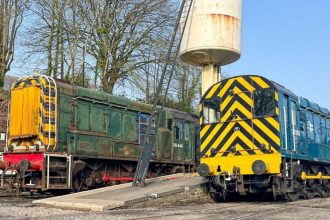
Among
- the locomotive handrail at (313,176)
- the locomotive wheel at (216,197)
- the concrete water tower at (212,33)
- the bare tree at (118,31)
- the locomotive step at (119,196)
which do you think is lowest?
the locomotive wheel at (216,197)

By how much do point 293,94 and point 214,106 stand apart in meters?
2.21

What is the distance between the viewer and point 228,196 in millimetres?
12430

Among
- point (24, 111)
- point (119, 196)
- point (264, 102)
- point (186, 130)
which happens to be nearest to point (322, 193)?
point (264, 102)

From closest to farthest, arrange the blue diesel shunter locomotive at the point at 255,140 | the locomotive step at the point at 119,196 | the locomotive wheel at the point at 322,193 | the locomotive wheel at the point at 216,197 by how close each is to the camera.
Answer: the locomotive step at the point at 119,196, the blue diesel shunter locomotive at the point at 255,140, the locomotive wheel at the point at 216,197, the locomotive wheel at the point at 322,193

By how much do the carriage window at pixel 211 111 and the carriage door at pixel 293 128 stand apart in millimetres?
1891

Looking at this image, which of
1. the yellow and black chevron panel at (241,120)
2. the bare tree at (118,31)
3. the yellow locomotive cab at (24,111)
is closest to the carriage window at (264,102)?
the yellow and black chevron panel at (241,120)

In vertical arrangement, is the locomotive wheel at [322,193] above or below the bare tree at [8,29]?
below

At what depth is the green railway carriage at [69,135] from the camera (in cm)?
1247

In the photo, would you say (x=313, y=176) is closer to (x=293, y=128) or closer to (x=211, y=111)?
(x=293, y=128)

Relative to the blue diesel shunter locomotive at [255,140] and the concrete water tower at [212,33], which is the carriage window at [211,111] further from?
the concrete water tower at [212,33]

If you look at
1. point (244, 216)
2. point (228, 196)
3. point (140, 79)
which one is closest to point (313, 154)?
point (228, 196)

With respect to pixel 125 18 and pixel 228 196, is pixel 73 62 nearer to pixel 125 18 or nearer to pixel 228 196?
pixel 125 18

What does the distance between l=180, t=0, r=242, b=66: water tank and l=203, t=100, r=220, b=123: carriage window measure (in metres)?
2.80

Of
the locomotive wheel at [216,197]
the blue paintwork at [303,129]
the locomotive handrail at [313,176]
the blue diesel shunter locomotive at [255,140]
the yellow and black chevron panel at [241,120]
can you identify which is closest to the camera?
the blue diesel shunter locomotive at [255,140]
